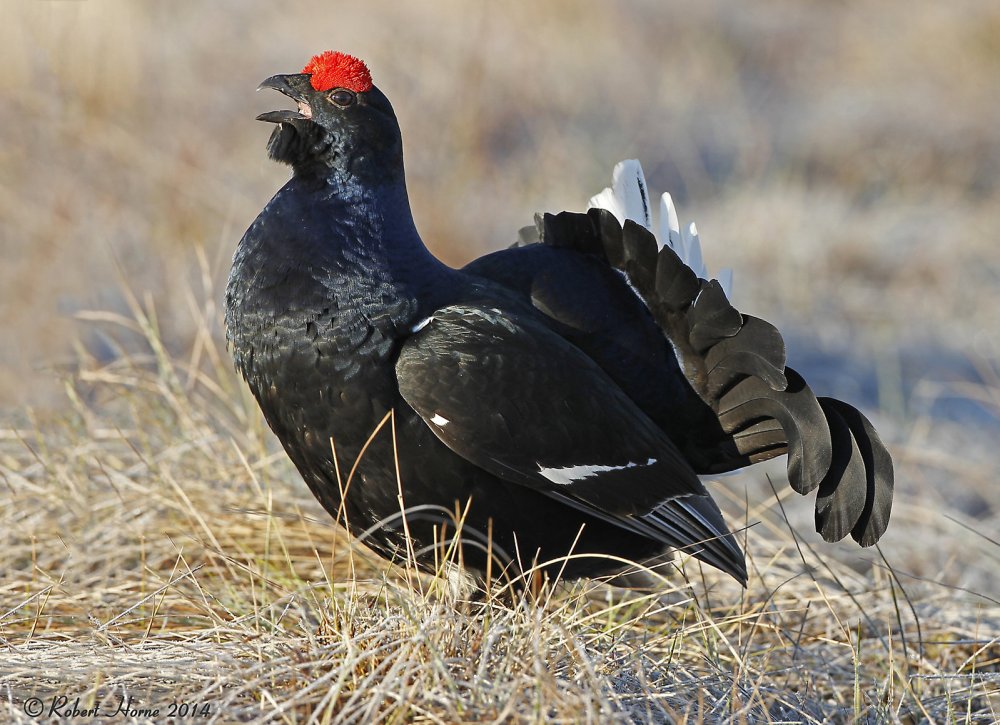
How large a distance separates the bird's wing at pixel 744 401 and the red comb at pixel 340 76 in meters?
0.69

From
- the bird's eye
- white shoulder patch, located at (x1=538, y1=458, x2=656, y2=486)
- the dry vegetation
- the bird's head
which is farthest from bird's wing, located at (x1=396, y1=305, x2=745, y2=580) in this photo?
the bird's eye

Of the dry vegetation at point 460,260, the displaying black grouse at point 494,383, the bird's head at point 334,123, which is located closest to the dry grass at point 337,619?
the dry vegetation at point 460,260

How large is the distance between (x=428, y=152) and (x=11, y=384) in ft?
10.6

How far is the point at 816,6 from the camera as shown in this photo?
517 inches

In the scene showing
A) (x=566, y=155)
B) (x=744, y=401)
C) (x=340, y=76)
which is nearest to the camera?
(x=340, y=76)

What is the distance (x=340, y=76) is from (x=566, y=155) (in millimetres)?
5670

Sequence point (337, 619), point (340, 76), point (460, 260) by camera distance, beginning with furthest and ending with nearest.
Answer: point (460, 260) < point (340, 76) < point (337, 619)

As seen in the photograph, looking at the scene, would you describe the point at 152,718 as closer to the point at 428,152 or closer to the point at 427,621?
the point at 427,621

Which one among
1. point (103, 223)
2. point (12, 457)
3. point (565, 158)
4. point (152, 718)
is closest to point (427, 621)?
point (152, 718)

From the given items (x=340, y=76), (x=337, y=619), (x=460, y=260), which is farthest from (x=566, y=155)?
(x=337, y=619)

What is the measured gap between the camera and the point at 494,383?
102 inches

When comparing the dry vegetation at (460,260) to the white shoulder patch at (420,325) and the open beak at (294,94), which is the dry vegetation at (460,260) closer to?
the white shoulder patch at (420,325)

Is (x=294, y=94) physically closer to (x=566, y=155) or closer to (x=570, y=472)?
(x=570, y=472)

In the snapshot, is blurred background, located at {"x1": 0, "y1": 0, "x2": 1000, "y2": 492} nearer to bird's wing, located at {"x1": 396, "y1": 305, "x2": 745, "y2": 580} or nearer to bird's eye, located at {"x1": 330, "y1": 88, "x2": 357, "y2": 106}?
bird's eye, located at {"x1": 330, "y1": 88, "x2": 357, "y2": 106}
